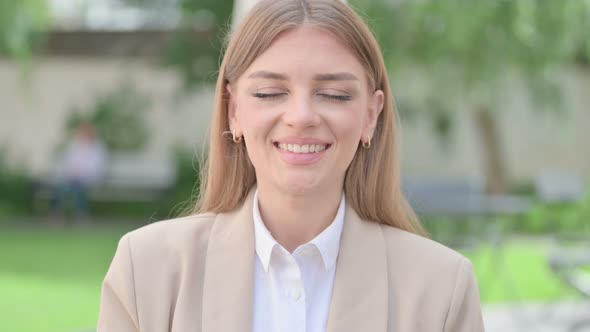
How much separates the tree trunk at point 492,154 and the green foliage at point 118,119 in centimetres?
488

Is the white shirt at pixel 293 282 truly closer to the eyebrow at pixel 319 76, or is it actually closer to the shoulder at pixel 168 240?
the shoulder at pixel 168 240

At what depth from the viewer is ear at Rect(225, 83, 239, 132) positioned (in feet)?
6.03

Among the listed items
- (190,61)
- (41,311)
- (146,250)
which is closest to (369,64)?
(146,250)

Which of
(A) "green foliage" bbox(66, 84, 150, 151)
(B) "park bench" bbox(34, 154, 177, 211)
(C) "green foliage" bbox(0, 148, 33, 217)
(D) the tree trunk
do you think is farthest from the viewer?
(A) "green foliage" bbox(66, 84, 150, 151)

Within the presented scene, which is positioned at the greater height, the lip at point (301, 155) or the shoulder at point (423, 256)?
the lip at point (301, 155)

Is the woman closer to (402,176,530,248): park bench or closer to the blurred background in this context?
(402,176,530,248): park bench

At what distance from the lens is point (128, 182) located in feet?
44.9

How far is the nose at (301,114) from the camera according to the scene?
1678 millimetres

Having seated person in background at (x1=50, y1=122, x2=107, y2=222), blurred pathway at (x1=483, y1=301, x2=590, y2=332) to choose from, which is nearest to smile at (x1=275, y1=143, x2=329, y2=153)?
blurred pathway at (x1=483, y1=301, x2=590, y2=332)

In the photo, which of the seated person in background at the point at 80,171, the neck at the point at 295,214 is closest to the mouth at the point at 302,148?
the neck at the point at 295,214

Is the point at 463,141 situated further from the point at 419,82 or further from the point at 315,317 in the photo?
the point at 315,317

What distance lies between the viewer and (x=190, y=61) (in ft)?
42.7

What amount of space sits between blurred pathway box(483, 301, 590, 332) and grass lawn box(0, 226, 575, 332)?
0.23 m

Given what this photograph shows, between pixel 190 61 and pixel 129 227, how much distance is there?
2.30 meters
